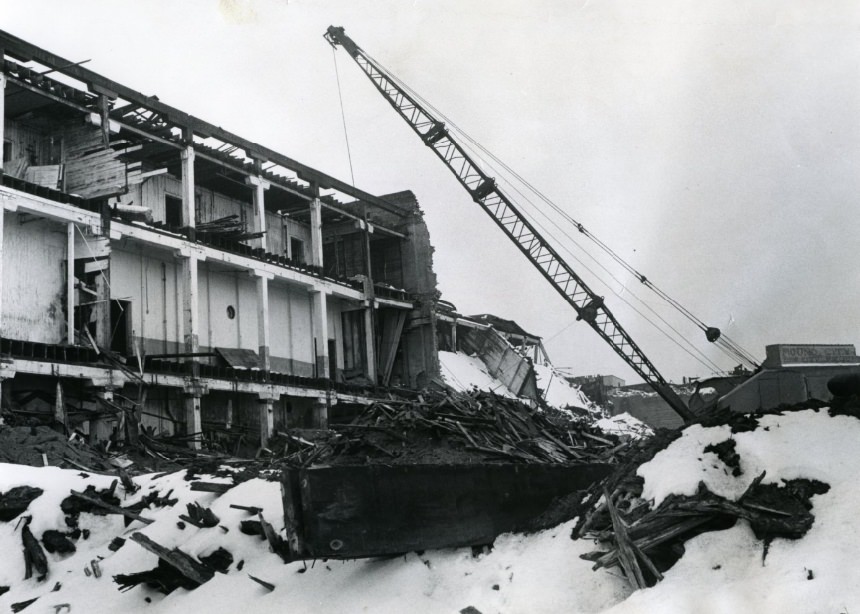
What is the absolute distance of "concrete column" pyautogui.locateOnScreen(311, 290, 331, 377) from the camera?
33000 millimetres

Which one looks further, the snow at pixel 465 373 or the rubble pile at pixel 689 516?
the snow at pixel 465 373

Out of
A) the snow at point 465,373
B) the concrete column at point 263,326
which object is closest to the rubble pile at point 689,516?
the concrete column at point 263,326

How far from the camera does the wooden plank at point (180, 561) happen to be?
33.8ft

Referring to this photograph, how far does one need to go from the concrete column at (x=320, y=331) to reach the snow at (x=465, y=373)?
6.73 meters

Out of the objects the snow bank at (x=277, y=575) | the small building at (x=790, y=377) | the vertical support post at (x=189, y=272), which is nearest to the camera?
the snow bank at (x=277, y=575)

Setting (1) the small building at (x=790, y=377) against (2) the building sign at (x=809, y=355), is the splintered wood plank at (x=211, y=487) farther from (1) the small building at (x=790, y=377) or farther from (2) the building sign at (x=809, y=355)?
(2) the building sign at (x=809, y=355)

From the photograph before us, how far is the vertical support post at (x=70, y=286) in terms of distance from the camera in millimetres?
22641

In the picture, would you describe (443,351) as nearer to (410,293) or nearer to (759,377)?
(410,293)

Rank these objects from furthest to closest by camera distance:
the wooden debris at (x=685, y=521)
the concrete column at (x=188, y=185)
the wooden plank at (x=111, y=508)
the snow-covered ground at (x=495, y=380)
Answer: the snow-covered ground at (x=495, y=380)
the concrete column at (x=188, y=185)
the wooden plank at (x=111, y=508)
the wooden debris at (x=685, y=521)

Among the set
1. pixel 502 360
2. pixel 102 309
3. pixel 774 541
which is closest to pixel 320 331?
pixel 102 309

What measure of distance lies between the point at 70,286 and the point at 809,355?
1870 centimetres

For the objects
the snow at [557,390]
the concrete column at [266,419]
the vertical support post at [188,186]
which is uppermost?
the vertical support post at [188,186]

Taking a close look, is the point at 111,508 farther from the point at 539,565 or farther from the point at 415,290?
the point at 415,290

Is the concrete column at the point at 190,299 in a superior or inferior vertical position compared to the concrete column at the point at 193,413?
superior
